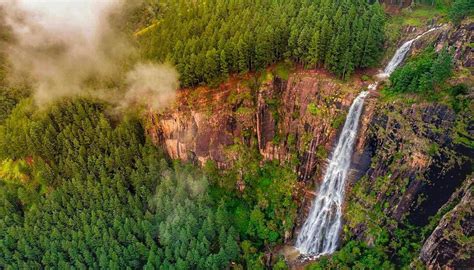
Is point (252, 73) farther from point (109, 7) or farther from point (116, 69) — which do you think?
point (109, 7)

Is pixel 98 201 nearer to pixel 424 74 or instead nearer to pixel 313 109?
pixel 313 109

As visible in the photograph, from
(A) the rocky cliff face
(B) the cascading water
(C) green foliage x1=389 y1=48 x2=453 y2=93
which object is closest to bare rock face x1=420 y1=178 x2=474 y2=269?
(A) the rocky cliff face

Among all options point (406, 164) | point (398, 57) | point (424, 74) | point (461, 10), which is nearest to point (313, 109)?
point (398, 57)

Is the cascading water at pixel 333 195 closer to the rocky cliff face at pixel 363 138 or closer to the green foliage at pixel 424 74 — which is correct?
the rocky cliff face at pixel 363 138

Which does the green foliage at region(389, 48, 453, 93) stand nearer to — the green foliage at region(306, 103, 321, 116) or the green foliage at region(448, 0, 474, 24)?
the green foliage at region(448, 0, 474, 24)

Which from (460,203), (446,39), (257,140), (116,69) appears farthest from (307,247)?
(116,69)

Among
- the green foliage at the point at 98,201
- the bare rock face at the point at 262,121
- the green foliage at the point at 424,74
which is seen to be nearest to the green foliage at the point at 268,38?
the bare rock face at the point at 262,121

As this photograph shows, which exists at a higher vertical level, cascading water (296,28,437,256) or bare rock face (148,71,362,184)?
bare rock face (148,71,362,184)
